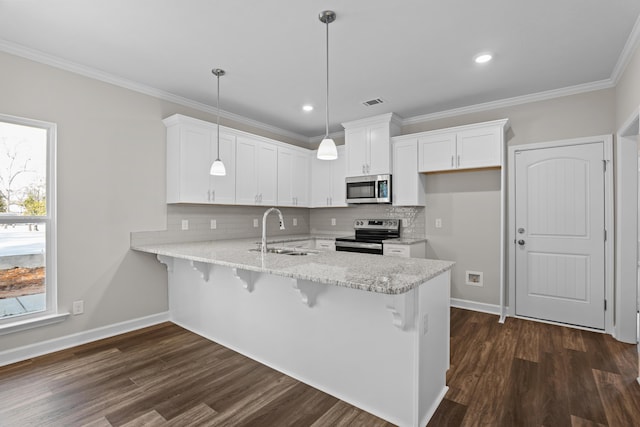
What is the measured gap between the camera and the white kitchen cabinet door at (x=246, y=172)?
4062 millimetres

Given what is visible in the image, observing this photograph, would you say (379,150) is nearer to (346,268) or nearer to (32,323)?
(346,268)

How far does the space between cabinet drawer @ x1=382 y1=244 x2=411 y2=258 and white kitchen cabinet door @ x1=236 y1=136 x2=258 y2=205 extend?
1800 millimetres

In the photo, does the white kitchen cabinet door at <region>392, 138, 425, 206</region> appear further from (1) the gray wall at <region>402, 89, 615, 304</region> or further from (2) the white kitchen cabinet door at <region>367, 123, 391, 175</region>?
(1) the gray wall at <region>402, 89, 615, 304</region>

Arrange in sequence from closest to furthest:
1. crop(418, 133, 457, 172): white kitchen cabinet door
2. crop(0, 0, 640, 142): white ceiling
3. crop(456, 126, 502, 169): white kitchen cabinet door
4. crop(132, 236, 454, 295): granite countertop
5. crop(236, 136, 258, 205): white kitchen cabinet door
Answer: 1. crop(132, 236, 454, 295): granite countertop
2. crop(0, 0, 640, 142): white ceiling
3. crop(456, 126, 502, 169): white kitchen cabinet door
4. crop(418, 133, 457, 172): white kitchen cabinet door
5. crop(236, 136, 258, 205): white kitchen cabinet door

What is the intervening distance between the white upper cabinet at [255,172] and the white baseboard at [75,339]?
1.64 meters

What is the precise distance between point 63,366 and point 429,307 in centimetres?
283

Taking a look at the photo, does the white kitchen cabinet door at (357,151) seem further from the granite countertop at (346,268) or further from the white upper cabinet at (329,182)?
the granite countertop at (346,268)

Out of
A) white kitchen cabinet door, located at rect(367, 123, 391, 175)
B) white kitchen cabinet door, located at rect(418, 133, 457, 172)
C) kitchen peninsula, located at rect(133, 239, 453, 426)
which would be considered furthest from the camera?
white kitchen cabinet door, located at rect(367, 123, 391, 175)

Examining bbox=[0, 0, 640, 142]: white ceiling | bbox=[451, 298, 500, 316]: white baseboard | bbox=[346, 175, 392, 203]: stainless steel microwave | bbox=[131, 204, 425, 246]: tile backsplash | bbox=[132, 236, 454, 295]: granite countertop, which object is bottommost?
bbox=[451, 298, 500, 316]: white baseboard

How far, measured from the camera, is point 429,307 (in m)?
1.93

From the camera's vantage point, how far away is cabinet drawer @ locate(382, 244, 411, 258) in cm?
398

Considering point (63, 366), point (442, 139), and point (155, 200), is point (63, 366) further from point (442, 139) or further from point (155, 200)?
point (442, 139)

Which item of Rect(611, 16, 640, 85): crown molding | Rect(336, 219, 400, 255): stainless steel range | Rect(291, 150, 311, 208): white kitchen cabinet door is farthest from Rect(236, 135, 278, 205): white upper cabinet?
Rect(611, 16, 640, 85): crown molding

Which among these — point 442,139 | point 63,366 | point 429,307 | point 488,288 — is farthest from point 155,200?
point 488,288
